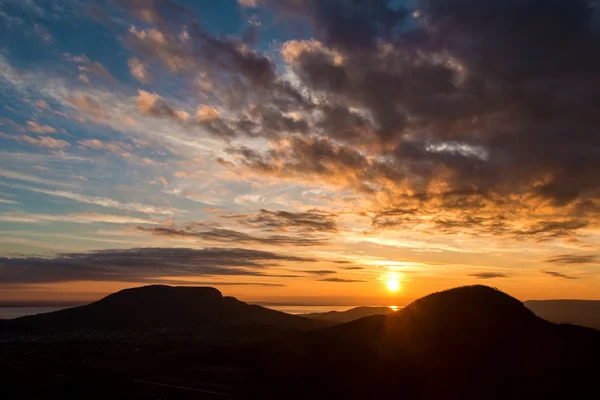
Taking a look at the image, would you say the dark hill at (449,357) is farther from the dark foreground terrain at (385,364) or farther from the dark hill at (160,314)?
the dark hill at (160,314)

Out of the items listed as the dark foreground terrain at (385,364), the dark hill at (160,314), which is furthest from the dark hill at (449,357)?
the dark hill at (160,314)

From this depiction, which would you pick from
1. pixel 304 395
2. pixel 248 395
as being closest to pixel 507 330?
pixel 304 395

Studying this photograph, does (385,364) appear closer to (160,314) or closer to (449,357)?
(449,357)

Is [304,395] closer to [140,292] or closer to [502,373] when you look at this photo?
[502,373]

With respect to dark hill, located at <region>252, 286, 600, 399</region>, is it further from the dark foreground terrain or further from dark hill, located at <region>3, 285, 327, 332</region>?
dark hill, located at <region>3, 285, 327, 332</region>

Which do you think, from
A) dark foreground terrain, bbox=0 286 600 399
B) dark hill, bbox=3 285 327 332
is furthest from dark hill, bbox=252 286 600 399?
dark hill, bbox=3 285 327 332
